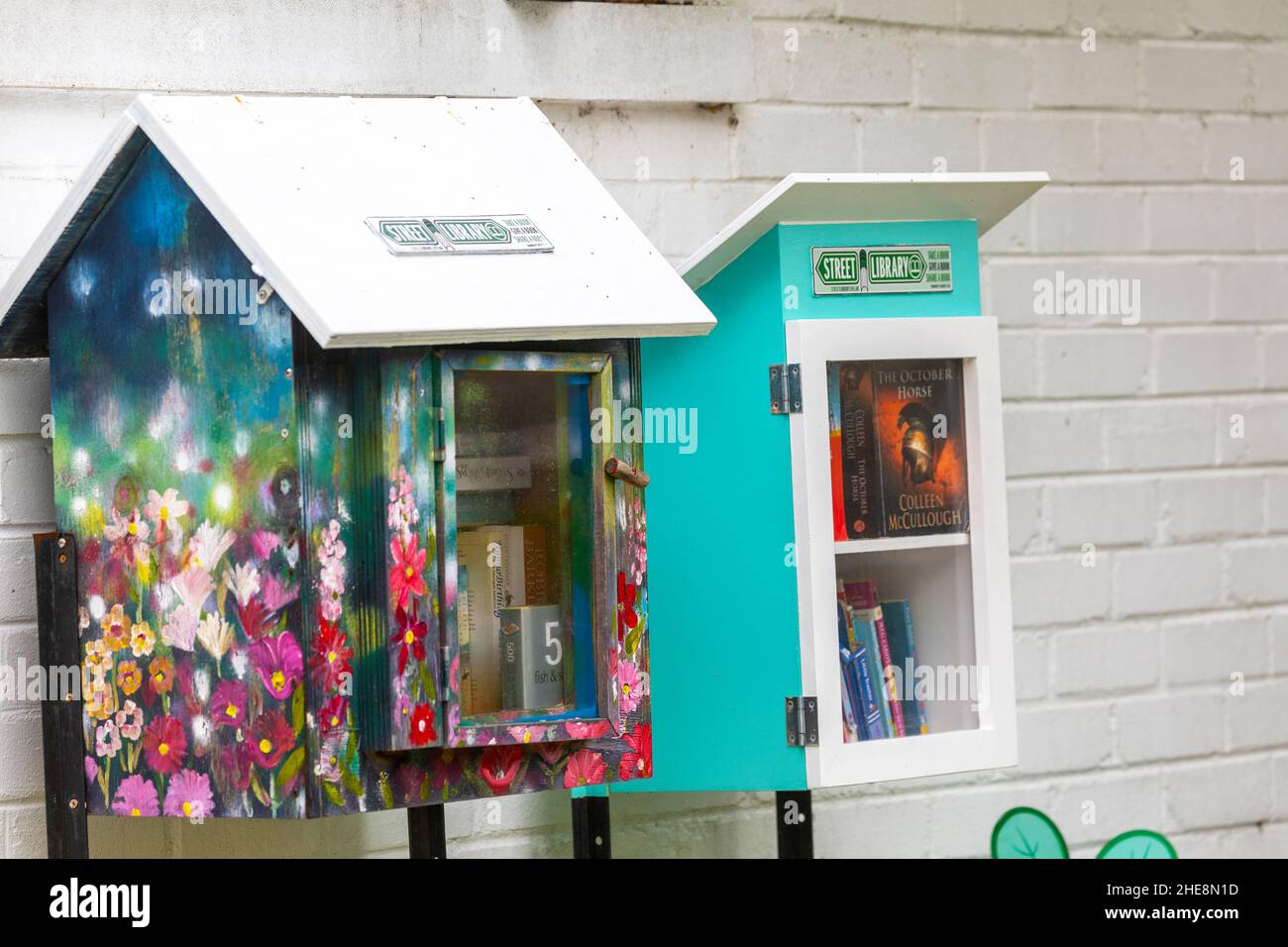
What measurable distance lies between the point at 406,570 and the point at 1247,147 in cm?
208

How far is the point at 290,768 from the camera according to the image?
70.2 inches

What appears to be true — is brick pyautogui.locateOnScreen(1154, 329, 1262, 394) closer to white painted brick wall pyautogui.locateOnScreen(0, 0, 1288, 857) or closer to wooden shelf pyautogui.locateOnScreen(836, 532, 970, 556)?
white painted brick wall pyautogui.locateOnScreen(0, 0, 1288, 857)

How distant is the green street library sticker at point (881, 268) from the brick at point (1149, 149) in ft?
2.89

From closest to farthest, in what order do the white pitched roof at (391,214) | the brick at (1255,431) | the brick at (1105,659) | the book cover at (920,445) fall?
the white pitched roof at (391,214) → the book cover at (920,445) → the brick at (1105,659) → the brick at (1255,431)

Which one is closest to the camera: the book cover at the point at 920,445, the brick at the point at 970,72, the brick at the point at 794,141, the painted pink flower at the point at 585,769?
the painted pink flower at the point at 585,769

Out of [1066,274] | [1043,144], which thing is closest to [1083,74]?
[1043,144]

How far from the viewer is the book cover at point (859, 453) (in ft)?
7.24

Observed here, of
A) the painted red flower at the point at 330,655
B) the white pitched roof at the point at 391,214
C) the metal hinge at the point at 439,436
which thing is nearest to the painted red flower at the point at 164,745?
the painted red flower at the point at 330,655

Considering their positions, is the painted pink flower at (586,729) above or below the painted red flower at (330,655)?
below

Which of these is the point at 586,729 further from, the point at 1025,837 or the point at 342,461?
the point at 1025,837

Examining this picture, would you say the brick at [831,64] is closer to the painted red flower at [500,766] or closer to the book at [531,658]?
the book at [531,658]

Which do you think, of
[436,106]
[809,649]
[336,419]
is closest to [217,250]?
[336,419]

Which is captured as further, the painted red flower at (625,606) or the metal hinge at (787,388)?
the metal hinge at (787,388)

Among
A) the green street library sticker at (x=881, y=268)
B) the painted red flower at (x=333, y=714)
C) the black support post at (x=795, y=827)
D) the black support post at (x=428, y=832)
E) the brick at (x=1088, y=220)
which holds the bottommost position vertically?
the black support post at (x=795, y=827)
